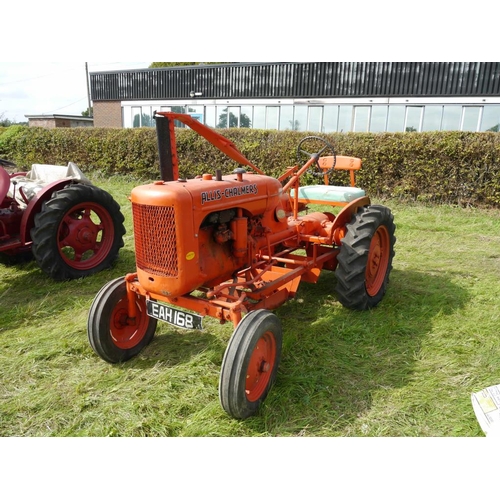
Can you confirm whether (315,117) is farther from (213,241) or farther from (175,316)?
(175,316)

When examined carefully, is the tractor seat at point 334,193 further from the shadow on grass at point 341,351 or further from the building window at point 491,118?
Answer: the building window at point 491,118

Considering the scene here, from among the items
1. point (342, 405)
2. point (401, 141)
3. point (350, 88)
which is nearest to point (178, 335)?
point (342, 405)

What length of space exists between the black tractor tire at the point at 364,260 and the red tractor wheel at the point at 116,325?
1687mm

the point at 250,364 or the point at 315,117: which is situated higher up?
the point at 315,117

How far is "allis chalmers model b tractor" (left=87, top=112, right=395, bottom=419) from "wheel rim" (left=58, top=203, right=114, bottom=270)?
2.08 m

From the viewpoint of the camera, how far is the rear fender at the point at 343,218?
416 cm

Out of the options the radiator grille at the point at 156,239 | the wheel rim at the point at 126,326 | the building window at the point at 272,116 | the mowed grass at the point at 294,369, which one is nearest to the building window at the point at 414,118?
the building window at the point at 272,116

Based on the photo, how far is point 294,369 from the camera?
3133 millimetres

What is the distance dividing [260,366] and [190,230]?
0.95 meters

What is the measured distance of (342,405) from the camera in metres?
2.78

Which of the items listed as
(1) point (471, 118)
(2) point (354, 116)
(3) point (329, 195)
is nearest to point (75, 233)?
(3) point (329, 195)

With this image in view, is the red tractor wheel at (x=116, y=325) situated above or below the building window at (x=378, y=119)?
below

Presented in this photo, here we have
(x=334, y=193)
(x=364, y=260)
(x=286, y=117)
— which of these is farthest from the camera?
(x=286, y=117)

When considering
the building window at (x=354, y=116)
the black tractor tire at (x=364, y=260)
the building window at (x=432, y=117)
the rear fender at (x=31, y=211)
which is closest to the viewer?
the black tractor tire at (x=364, y=260)
